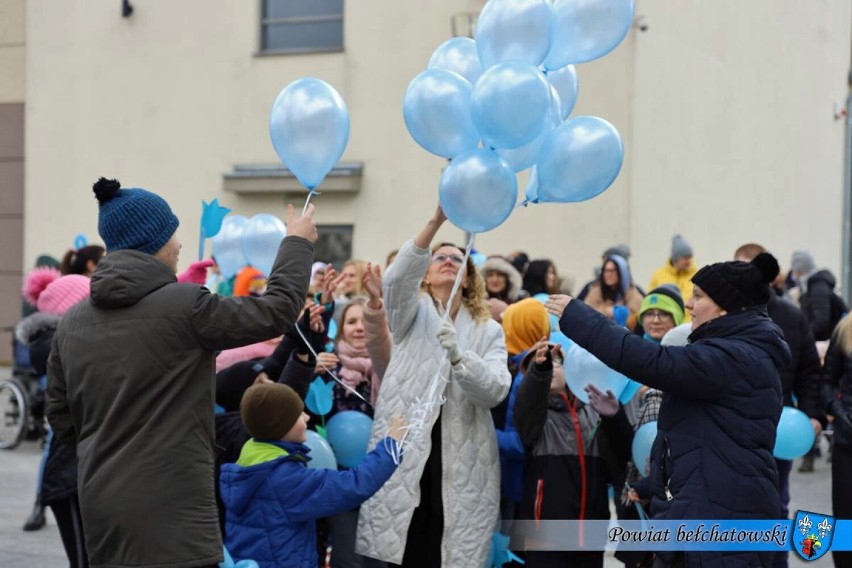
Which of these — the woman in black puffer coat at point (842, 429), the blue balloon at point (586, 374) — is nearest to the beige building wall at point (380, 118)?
the woman in black puffer coat at point (842, 429)

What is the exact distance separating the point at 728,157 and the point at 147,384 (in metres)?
13.9

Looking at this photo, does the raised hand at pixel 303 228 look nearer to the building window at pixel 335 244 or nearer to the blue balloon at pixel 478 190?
the blue balloon at pixel 478 190

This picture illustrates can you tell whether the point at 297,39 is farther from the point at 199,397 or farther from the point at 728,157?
the point at 199,397

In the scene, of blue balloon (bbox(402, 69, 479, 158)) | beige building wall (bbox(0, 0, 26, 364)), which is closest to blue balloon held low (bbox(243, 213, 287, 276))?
blue balloon (bbox(402, 69, 479, 158))

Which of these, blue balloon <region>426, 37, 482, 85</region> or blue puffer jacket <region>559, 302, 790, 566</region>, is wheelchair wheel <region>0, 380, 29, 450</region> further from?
blue puffer jacket <region>559, 302, 790, 566</region>

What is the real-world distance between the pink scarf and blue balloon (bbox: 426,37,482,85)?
148 cm

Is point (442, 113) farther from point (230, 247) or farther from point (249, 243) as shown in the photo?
point (230, 247)

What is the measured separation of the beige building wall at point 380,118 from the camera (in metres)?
13.4

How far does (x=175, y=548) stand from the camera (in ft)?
10.1

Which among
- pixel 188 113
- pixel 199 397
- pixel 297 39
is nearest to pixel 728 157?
pixel 297 39

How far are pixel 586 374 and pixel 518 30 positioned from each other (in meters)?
1.51

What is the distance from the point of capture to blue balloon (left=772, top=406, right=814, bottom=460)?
5.55 m

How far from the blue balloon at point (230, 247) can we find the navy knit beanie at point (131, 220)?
11.9 ft

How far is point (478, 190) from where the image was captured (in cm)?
421
